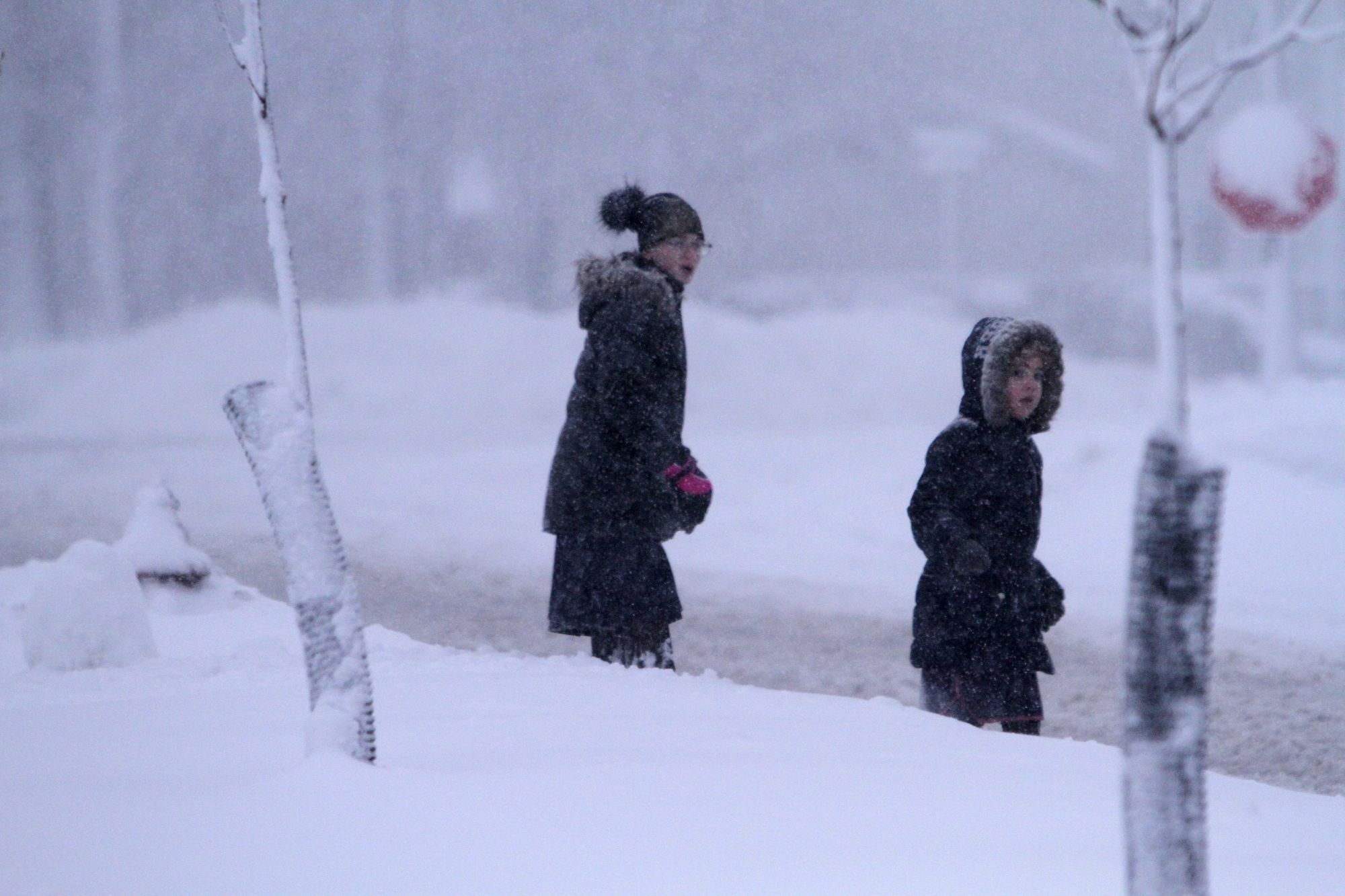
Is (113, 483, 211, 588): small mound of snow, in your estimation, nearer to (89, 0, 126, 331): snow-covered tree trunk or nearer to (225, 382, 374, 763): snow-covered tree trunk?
(225, 382, 374, 763): snow-covered tree trunk

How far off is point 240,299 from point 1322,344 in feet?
31.6

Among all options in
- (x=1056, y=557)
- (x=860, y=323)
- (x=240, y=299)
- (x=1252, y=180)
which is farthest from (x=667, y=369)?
(x=240, y=299)

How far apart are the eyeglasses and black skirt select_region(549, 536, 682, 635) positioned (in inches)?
31.4

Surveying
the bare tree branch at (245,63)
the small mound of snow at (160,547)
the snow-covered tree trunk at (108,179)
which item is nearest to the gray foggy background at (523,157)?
the snow-covered tree trunk at (108,179)

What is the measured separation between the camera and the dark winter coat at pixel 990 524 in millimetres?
3037

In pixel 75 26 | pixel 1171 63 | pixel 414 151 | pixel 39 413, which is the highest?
pixel 75 26

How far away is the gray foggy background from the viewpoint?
11609 millimetres

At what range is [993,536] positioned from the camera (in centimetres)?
305

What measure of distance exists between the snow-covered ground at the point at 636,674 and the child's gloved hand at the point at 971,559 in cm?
36

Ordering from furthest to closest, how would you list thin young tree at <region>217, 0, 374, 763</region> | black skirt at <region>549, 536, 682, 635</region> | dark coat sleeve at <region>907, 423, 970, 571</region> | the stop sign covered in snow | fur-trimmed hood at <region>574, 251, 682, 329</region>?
the stop sign covered in snow → black skirt at <region>549, 536, 682, 635</region> → fur-trimmed hood at <region>574, 251, 682, 329</region> → dark coat sleeve at <region>907, 423, 970, 571</region> → thin young tree at <region>217, 0, 374, 763</region>

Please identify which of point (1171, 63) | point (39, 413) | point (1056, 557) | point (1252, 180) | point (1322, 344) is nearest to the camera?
point (1171, 63)

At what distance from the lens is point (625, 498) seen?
3.42 meters

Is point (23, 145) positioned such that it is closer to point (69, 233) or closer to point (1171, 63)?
point (69, 233)

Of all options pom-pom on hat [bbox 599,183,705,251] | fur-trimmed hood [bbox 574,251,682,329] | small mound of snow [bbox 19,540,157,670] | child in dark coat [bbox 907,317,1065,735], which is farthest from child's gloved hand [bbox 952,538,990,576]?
small mound of snow [bbox 19,540,157,670]
